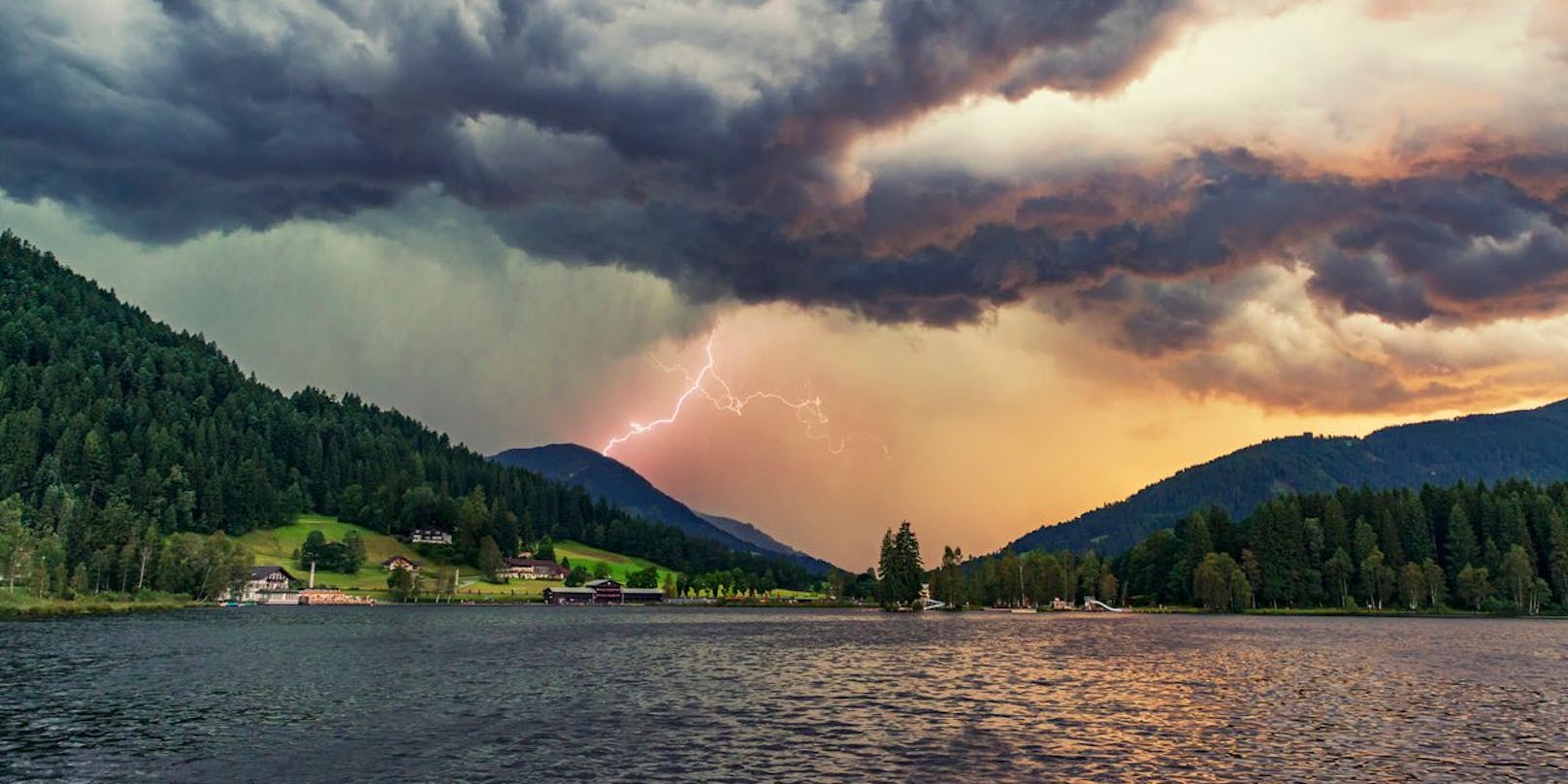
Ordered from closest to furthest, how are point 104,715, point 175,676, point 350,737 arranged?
point 350,737 < point 104,715 < point 175,676

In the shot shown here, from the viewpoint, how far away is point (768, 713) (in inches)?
2645

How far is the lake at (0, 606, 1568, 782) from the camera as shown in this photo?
48.9m

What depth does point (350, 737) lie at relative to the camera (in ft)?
186

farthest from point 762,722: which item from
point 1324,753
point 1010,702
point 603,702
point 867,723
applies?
point 1324,753

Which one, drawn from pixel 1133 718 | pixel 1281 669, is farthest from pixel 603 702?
pixel 1281 669

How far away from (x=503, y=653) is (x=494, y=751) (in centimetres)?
7352

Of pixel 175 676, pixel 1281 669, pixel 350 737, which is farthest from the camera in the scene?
pixel 1281 669

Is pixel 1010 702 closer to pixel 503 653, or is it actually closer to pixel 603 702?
pixel 603 702

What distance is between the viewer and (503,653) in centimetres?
12231

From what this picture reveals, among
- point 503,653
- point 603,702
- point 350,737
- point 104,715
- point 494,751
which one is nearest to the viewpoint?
point 494,751

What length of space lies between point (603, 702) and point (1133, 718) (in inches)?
1445

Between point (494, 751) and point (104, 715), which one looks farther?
point (104, 715)

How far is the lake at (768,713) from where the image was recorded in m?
48.9

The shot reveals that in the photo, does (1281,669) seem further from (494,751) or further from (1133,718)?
(494,751)
